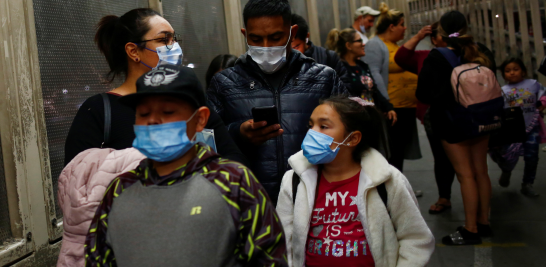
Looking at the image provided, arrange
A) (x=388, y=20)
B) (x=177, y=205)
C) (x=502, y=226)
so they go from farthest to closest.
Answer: (x=388, y=20)
(x=502, y=226)
(x=177, y=205)

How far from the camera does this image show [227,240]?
5.63ft

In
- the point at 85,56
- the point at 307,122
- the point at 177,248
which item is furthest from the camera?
the point at 85,56

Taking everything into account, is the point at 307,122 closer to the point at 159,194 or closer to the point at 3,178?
the point at 159,194

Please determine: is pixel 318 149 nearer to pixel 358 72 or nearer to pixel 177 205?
pixel 177 205

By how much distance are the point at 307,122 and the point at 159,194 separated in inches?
59.1

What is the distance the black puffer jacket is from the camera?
306cm

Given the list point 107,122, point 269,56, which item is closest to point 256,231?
point 107,122

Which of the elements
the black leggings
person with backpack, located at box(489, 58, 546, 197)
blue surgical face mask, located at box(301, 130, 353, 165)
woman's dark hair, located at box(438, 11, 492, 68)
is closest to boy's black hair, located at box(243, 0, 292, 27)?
blue surgical face mask, located at box(301, 130, 353, 165)

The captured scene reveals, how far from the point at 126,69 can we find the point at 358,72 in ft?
11.5

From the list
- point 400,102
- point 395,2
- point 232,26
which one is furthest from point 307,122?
point 395,2

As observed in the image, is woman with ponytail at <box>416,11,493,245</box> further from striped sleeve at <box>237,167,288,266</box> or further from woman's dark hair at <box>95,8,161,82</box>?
striped sleeve at <box>237,167,288,266</box>

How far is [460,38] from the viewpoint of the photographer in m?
4.68

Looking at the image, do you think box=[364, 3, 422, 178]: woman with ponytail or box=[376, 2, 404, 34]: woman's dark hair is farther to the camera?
box=[376, 2, 404, 34]: woman's dark hair

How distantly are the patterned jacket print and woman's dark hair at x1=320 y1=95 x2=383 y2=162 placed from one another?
3.98ft
